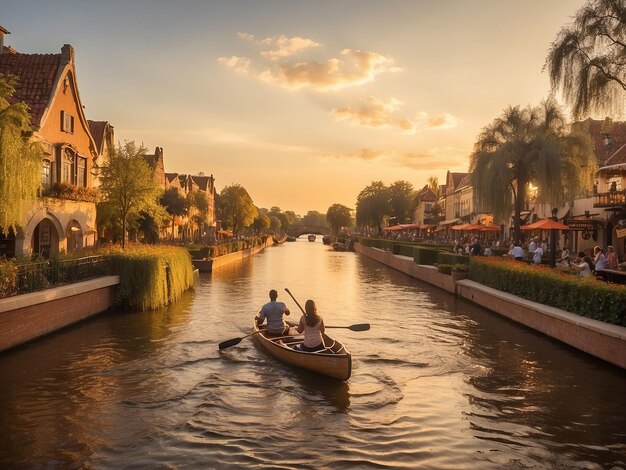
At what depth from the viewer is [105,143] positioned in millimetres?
41625

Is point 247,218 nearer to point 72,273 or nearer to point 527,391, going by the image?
point 72,273

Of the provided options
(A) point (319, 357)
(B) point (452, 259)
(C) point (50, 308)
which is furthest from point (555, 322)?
(C) point (50, 308)

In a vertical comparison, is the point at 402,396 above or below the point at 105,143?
below

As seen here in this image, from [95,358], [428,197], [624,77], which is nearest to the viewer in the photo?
[95,358]

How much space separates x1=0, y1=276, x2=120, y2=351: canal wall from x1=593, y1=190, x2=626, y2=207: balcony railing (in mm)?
28907

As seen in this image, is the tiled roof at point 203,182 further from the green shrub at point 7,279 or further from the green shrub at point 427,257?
the green shrub at point 7,279

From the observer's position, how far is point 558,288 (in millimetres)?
17453

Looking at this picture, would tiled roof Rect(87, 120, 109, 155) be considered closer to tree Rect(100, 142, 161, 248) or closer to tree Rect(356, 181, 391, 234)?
tree Rect(100, 142, 161, 248)

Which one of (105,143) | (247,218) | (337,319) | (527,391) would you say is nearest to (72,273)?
(337,319)

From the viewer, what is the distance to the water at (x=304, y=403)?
8422mm

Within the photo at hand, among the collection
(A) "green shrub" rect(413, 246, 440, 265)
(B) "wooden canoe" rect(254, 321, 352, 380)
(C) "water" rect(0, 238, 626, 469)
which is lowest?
(C) "water" rect(0, 238, 626, 469)

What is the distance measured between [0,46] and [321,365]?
2851 centimetres

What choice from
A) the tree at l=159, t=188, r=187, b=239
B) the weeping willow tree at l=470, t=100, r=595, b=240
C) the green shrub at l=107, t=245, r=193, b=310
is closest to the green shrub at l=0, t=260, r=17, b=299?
the green shrub at l=107, t=245, r=193, b=310

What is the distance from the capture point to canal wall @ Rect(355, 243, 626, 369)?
13.4 m
